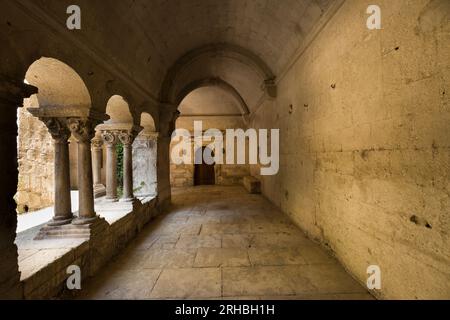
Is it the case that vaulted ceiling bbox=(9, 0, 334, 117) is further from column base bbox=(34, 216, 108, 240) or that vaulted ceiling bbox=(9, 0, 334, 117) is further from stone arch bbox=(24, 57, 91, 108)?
column base bbox=(34, 216, 108, 240)

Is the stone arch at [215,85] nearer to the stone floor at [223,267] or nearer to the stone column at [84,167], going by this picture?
the stone column at [84,167]

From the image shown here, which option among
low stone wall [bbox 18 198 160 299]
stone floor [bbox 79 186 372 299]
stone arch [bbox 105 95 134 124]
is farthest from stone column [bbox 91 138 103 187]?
low stone wall [bbox 18 198 160 299]

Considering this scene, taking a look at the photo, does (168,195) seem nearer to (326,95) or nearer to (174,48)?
(174,48)

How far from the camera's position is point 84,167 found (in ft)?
10.7

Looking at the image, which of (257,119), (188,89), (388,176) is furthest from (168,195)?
(388,176)

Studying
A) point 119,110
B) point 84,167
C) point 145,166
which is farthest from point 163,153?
point 84,167

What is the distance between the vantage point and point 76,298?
242cm

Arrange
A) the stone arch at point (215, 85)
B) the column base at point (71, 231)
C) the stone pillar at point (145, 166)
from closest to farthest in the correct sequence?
the column base at point (71, 231) < the stone pillar at point (145, 166) < the stone arch at point (215, 85)

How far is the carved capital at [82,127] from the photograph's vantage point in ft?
10.0

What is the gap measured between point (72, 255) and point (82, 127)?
1586 millimetres

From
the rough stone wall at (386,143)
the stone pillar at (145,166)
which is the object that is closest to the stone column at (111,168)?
the stone pillar at (145,166)

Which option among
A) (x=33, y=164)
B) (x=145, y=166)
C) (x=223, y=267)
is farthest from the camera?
(x=33, y=164)

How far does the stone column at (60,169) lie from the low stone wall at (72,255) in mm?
370

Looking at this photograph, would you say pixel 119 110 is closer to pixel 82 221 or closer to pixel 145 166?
pixel 145 166
